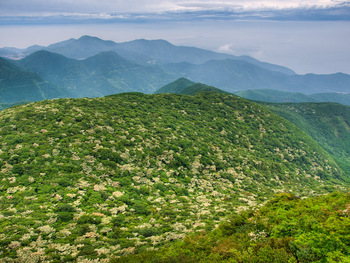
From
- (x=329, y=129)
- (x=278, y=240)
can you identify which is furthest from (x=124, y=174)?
(x=329, y=129)

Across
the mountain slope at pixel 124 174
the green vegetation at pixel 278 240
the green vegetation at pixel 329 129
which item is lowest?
the green vegetation at pixel 329 129

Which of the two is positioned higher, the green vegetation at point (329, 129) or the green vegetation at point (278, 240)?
the green vegetation at point (278, 240)

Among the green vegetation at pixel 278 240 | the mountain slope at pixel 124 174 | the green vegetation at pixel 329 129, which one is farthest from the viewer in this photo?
the green vegetation at pixel 329 129

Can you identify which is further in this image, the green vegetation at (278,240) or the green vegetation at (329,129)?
the green vegetation at (329,129)

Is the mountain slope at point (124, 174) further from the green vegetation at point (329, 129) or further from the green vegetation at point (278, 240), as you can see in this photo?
the green vegetation at point (329, 129)

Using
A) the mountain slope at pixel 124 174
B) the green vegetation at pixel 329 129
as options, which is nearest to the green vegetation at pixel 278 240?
the mountain slope at pixel 124 174

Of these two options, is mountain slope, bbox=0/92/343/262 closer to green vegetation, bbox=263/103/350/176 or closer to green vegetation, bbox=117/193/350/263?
green vegetation, bbox=117/193/350/263

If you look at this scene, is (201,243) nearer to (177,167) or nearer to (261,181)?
(177,167)

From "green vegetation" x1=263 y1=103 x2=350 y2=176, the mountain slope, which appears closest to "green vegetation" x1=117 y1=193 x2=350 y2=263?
the mountain slope
